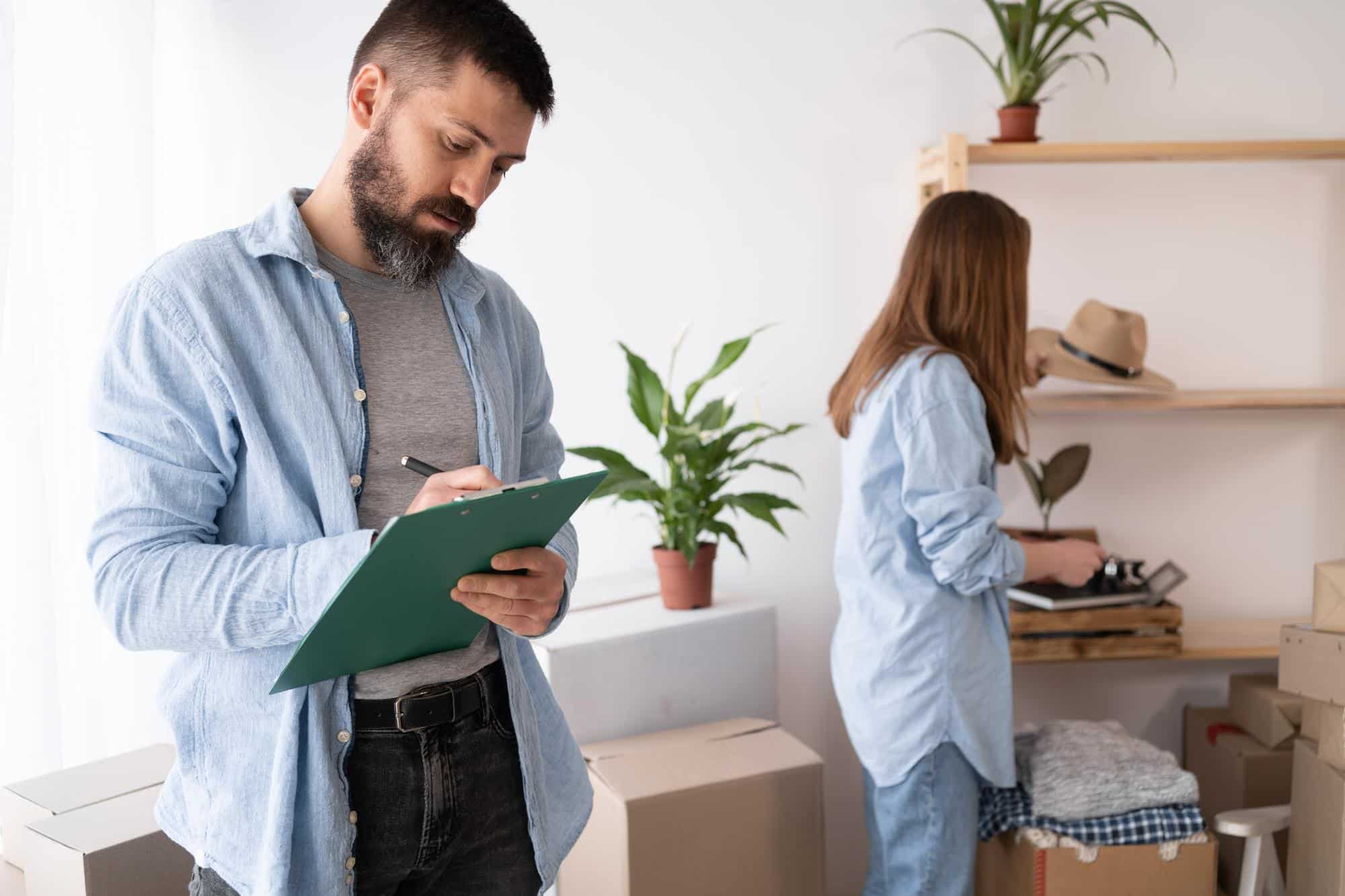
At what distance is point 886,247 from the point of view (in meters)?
2.63

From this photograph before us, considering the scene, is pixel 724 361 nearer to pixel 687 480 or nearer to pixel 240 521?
pixel 687 480

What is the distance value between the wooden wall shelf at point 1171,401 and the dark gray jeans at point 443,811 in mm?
1575

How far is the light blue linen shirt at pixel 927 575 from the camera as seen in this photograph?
5.88 ft

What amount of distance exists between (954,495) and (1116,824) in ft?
2.34

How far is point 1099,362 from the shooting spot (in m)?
2.42

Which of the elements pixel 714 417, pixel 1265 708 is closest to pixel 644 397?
pixel 714 417

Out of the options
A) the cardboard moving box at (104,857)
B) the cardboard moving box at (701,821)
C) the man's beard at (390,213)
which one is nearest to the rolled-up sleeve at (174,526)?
the man's beard at (390,213)

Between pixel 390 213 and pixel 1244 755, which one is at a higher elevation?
pixel 390 213

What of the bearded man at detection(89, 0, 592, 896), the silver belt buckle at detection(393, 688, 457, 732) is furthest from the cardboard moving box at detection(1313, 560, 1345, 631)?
the silver belt buckle at detection(393, 688, 457, 732)

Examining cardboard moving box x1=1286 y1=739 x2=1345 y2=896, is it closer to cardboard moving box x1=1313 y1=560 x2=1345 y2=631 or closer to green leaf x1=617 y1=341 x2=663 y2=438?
cardboard moving box x1=1313 y1=560 x2=1345 y2=631

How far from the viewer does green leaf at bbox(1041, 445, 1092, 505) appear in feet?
8.32

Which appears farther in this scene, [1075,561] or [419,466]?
[1075,561]

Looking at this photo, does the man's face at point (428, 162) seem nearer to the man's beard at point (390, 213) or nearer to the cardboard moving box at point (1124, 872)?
the man's beard at point (390, 213)

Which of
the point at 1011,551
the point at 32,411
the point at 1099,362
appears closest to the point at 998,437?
the point at 1011,551
